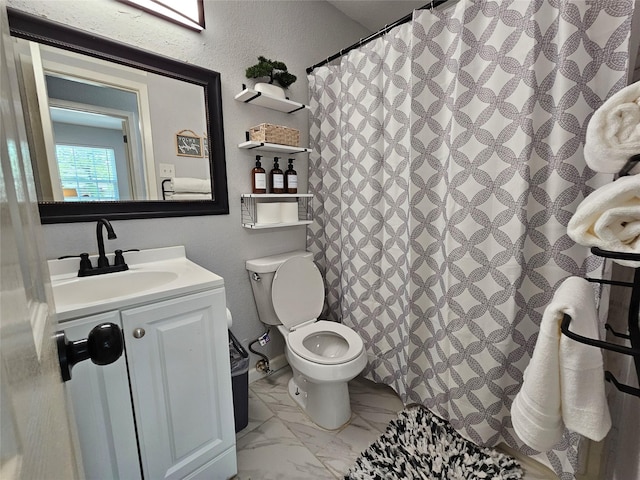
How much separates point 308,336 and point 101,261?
1054mm

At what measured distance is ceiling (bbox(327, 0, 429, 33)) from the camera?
5.97 feet

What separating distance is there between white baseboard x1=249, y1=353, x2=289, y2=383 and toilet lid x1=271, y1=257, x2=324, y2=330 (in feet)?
1.31

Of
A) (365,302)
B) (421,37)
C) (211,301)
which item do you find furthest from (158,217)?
(421,37)

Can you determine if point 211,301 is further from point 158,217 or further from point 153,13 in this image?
point 153,13

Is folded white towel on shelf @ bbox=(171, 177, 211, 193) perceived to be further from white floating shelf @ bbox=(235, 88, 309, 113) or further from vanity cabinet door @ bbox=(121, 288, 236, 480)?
vanity cabinet door @ bbox=(121, 288, 236, 480)

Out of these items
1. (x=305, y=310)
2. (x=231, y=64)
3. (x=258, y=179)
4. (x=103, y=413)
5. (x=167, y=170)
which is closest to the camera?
(x=103, y=413)

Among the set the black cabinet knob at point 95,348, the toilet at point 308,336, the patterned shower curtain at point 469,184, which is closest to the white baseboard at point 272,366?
the toilet at point 308,336

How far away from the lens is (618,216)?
49 cm

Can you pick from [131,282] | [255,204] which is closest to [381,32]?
[255,204]

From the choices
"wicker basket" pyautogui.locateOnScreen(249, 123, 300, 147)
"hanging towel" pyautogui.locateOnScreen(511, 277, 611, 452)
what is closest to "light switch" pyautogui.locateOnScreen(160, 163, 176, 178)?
"wicker basket" pyautogui.locateOnScreen(249, 123, 300, 147)

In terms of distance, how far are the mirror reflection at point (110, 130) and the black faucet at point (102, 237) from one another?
13 centimetres

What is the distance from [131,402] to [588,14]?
1971mm

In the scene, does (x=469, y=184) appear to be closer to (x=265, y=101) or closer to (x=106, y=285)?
(x=265, y=101)

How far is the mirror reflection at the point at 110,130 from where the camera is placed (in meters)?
1.07
